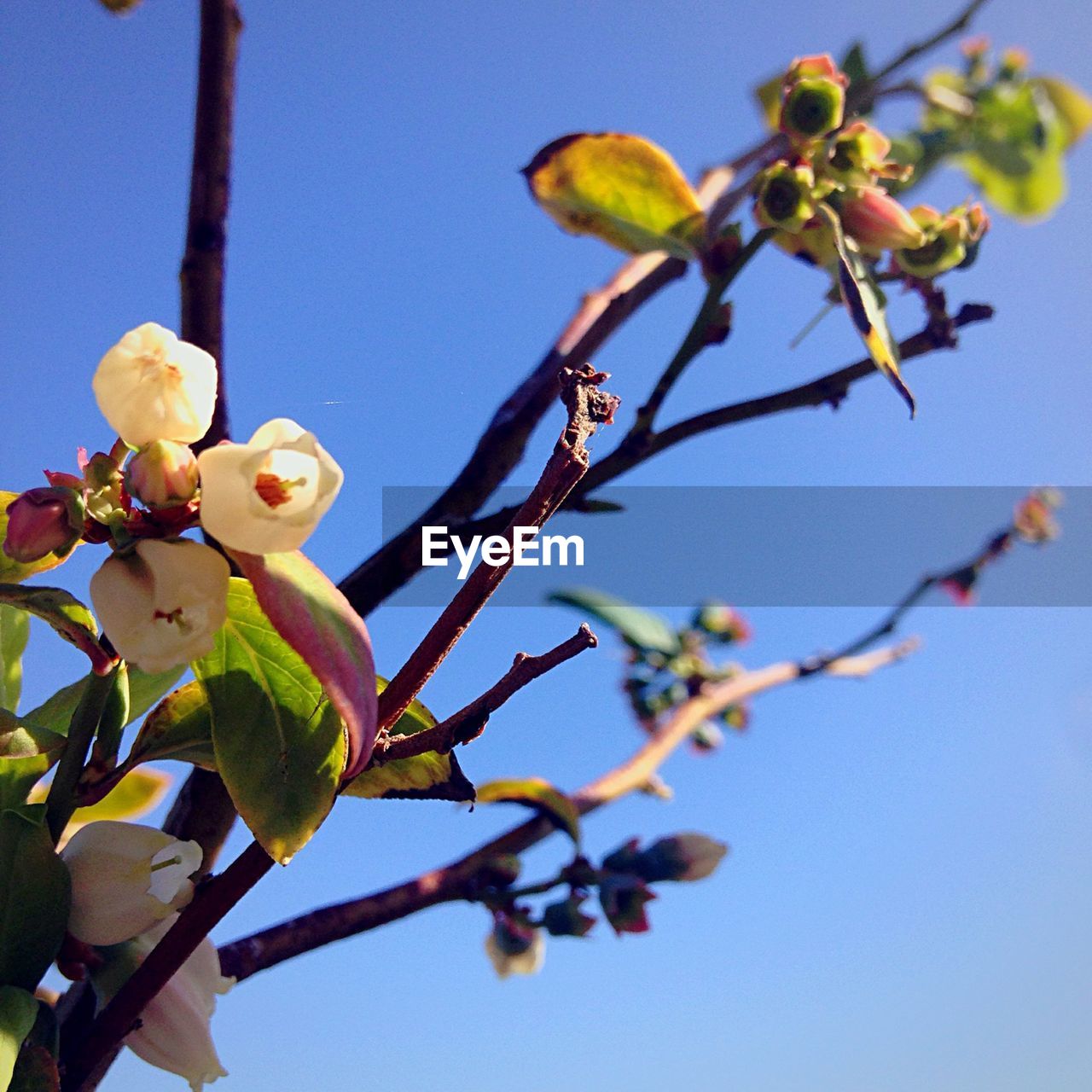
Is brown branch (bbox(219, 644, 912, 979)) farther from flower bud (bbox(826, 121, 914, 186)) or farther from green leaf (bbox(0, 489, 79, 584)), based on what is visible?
flower bud (bbox(826, 121, 914, 186))

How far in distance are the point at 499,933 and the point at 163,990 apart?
0.45 meters

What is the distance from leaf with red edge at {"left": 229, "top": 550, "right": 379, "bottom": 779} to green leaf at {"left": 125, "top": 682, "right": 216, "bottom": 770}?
85mm

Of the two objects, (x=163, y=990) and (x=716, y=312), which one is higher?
(x=716, y=312)

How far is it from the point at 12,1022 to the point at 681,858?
0.50 metres

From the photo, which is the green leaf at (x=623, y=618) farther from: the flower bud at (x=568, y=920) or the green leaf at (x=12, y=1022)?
A: the green leaf at (x=12, y=1022)

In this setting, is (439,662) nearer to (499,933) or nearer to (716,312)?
(716,312)

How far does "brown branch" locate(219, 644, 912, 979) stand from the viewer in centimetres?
51

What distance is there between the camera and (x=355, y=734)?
30 cm

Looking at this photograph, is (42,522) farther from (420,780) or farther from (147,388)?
(420,780)

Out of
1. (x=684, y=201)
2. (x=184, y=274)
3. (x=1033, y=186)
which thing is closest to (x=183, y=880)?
(x=184, y=274)

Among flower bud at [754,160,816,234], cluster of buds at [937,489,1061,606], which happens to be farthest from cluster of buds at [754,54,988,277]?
cluster of buds at [937,489,1061,606]

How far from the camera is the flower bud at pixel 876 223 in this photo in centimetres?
57

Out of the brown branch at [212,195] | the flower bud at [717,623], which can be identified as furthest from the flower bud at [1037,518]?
the brown branch at [212,195]

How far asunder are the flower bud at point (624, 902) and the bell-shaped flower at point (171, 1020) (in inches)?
14.8
